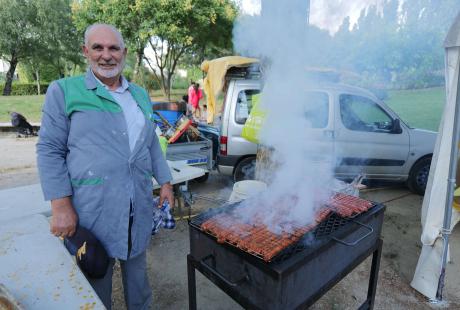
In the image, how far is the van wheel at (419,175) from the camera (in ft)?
16.7

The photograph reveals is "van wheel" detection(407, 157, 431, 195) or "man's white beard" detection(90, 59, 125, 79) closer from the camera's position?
"man's white beard" detection(90, 59, 125, 79)

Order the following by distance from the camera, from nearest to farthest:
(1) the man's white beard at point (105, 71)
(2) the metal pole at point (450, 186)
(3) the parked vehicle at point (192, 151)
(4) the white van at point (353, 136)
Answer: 1. (1) the man's white beard at point (105, 71)
2. (2) the metal pole at point (450, 186)
3. (4) the white van at point (353, 136)
4. (3) the parked vehicle at point (192, 151)

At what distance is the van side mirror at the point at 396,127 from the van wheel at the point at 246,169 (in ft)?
7.71

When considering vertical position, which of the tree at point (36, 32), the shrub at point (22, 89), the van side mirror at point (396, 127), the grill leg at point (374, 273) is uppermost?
the tree at point (36, 32)

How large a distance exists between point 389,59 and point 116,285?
3.53 meters

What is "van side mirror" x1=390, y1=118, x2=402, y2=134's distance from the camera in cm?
478

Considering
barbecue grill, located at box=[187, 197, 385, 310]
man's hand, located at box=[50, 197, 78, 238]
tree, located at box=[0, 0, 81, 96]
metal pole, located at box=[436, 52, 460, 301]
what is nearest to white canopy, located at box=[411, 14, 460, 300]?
metal pole, located at box=[436, 52, 460, 301]

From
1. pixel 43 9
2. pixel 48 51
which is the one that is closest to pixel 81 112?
pixel 43 9

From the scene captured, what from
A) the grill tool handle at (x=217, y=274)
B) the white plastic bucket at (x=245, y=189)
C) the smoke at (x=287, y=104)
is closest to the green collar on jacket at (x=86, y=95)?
the grill tool handle at (x=217, y=274)

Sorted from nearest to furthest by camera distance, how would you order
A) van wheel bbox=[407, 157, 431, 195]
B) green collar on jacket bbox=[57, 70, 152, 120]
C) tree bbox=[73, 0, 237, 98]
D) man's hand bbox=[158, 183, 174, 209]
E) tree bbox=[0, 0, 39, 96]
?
green collar on jacket bbox=[57, 70, 152, 120], man's hand bbox=[158, 183, 174, 209], van wheel bbox=[407, 157, 431, 195], tree bbox=[73, 0, 237, 98], tree bbox=[0, 0, 39, 96]

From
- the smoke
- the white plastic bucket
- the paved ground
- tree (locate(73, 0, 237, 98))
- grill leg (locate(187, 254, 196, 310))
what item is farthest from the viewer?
tree (locate(73, 0, 237, 98))

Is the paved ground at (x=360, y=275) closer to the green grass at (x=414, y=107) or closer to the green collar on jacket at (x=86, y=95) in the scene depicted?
the green grass at (x=414, y=107)

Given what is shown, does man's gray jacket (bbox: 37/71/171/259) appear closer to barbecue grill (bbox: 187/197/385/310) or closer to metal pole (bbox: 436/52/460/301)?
barbecue grill (bbox: 187/197/385/310)

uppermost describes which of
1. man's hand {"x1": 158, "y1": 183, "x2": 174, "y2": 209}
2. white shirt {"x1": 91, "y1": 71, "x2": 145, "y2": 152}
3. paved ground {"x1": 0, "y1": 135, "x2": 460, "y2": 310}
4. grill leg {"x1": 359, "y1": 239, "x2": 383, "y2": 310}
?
white shirt {"x1": 91, "y1": 71, "x2": 145, "y2": 152}
